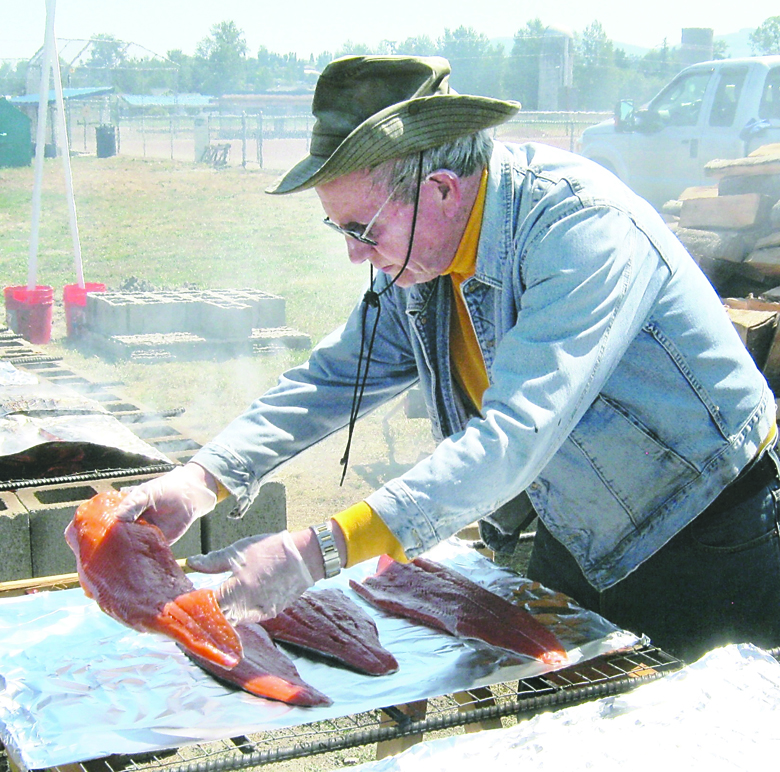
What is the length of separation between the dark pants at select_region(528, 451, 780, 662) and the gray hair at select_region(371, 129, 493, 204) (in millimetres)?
960

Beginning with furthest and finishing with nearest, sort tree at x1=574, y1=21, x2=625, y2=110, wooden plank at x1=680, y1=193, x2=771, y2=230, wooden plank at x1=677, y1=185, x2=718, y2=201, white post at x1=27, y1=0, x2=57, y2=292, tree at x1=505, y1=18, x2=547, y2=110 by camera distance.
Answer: tree at x1=574, y1=21, x2=625, y2=110, tree at x1=505, y1=18, x2=547, y2=110, white post at x1=27, y1=0, x2=57, y2=292, wooden plank at x1=677, y1=185, x2=718, y2=201, wooden plank at x1=680, y1=193, x2=771, y2=230

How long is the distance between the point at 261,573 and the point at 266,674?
11.7 inches

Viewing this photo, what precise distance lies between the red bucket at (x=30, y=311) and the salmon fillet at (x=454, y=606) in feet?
25.0

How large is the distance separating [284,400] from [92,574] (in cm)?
70

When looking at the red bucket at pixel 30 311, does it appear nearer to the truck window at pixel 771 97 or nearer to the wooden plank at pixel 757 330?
the wooden plank at pixel 757 330

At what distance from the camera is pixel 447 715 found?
5.74 ft

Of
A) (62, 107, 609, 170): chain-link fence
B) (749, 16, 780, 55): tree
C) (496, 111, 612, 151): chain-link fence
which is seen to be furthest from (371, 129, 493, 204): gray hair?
(749, 16, 780, 55): tree

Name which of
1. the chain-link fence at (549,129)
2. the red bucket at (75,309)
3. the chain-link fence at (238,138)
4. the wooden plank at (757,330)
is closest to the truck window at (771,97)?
the wooden plank at (757,330)

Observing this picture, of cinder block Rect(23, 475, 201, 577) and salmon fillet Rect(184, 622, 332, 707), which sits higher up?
salmon fillet Rect(184, 622, 332, 707)

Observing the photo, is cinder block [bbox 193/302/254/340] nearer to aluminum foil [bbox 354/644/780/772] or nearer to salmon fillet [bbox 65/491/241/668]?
salmon fillet [bbox 65/491/241/668]

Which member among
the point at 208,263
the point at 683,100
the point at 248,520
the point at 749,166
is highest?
the point at 683,100

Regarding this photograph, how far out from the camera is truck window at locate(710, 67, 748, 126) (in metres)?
10.7

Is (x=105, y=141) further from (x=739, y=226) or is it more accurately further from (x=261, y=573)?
(x=261, y=573)

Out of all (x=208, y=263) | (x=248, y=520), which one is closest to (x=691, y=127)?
(x=208, y=263)
